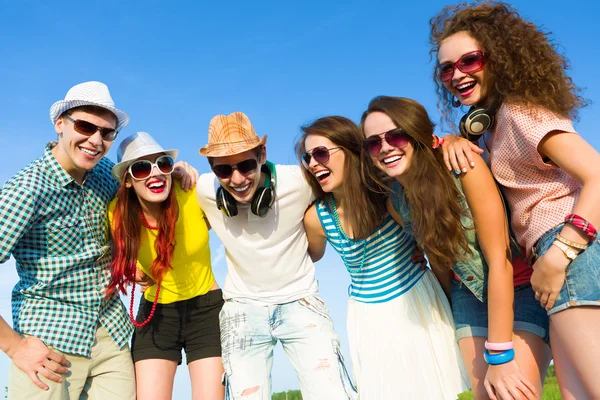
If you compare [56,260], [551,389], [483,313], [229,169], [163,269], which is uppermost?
[229,169]

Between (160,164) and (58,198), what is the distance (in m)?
0.95

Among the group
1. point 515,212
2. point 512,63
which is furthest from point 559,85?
point 515,212

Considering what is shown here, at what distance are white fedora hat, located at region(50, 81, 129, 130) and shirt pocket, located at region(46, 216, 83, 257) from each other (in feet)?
3.34

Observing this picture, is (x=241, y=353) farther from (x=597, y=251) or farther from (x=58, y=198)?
(x=597, y=251)

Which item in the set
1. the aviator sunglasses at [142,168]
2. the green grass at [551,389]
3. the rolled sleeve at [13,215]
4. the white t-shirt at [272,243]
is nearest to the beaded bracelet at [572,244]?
the white t-shirt at [272,243]

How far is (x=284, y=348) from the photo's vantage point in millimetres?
4918

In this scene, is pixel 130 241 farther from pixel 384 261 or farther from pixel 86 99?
pixel 384 261

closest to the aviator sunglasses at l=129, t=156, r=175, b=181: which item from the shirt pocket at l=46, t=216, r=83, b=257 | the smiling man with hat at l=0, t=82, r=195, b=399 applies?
the smiling man with hat at l=0, t=82, r=195, b=399

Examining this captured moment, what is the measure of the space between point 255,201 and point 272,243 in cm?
48

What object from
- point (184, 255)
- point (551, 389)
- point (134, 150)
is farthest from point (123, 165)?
point (551, 389)

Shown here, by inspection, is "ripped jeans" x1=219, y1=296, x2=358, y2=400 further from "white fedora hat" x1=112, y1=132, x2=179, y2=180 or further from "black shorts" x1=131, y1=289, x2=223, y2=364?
"white fedora hat" x1=112, y1=132, x2=179, y2=180

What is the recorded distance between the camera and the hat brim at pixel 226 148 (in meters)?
4.62

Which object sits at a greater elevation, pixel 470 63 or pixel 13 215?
pixel 470 63

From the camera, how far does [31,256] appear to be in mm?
4594
